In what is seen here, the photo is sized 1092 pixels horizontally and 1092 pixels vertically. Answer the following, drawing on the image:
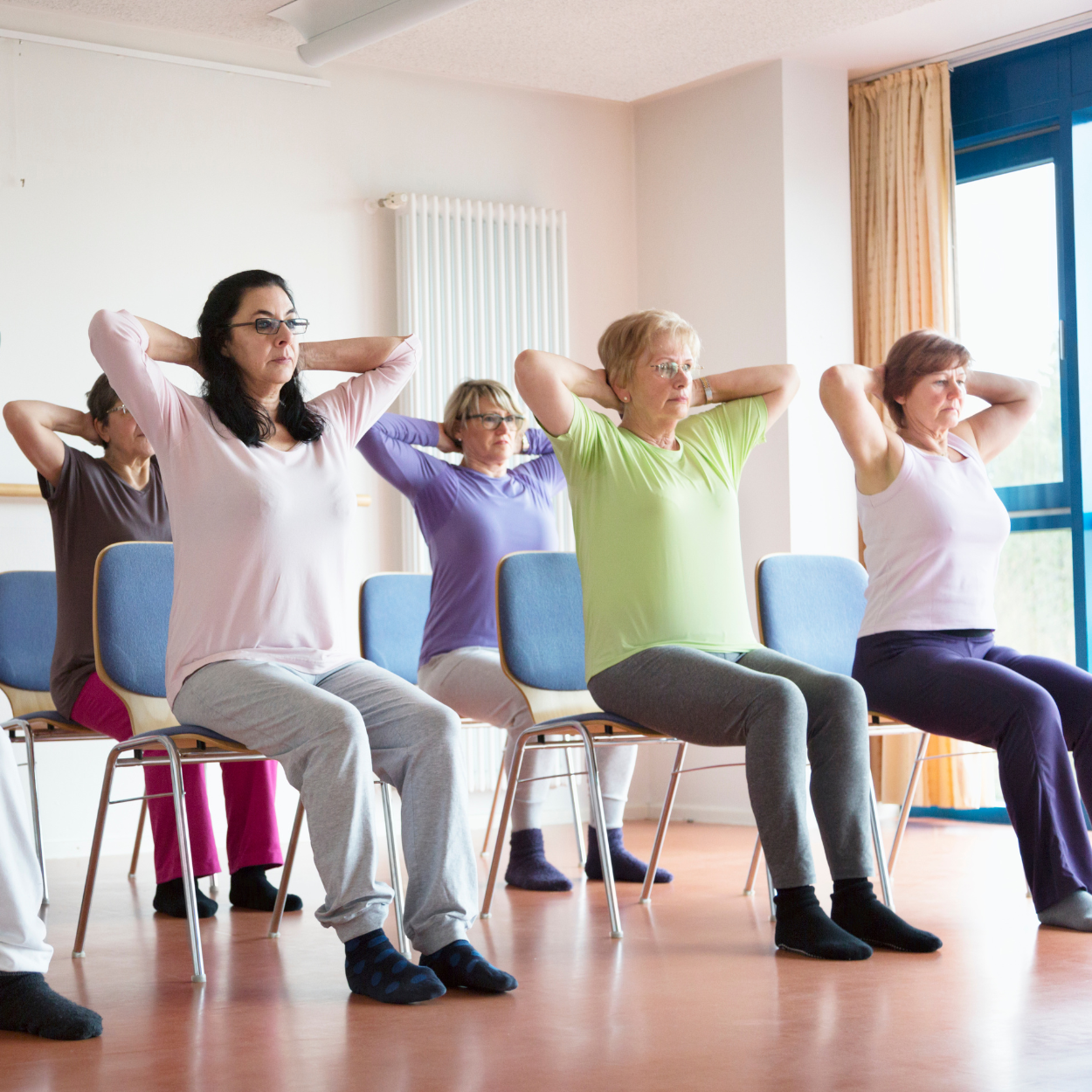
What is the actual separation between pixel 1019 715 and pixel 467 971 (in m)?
1.22

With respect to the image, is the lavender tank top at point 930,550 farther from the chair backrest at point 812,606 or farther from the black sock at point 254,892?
the black sock at point 254,892

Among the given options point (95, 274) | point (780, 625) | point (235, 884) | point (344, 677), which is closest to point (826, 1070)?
point (344, 677)

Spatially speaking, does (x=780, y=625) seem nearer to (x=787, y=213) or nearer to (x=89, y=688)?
(x=89, y=688)

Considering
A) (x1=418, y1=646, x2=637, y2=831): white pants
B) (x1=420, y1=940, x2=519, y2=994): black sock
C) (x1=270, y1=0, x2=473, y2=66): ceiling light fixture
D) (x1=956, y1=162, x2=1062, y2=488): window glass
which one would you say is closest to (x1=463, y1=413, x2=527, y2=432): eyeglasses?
(x1=418, y1=646, x2=637, y2=831): white pants

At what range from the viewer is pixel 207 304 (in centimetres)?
270

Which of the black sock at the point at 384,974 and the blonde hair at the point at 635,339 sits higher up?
the blonde hair at the point at 635,339

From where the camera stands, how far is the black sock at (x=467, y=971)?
233cm

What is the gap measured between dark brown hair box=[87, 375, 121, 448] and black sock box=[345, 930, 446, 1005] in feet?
5.29

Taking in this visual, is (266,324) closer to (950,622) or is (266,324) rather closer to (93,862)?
(93,862)

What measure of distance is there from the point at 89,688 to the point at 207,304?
1.01 m

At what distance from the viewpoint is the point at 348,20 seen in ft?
14.4

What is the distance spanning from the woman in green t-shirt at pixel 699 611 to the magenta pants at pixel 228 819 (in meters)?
0.94

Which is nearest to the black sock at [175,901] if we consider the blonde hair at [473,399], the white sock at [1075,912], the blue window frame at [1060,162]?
the blonde hair at [473,399]

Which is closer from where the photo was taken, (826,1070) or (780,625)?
(826,1070)
